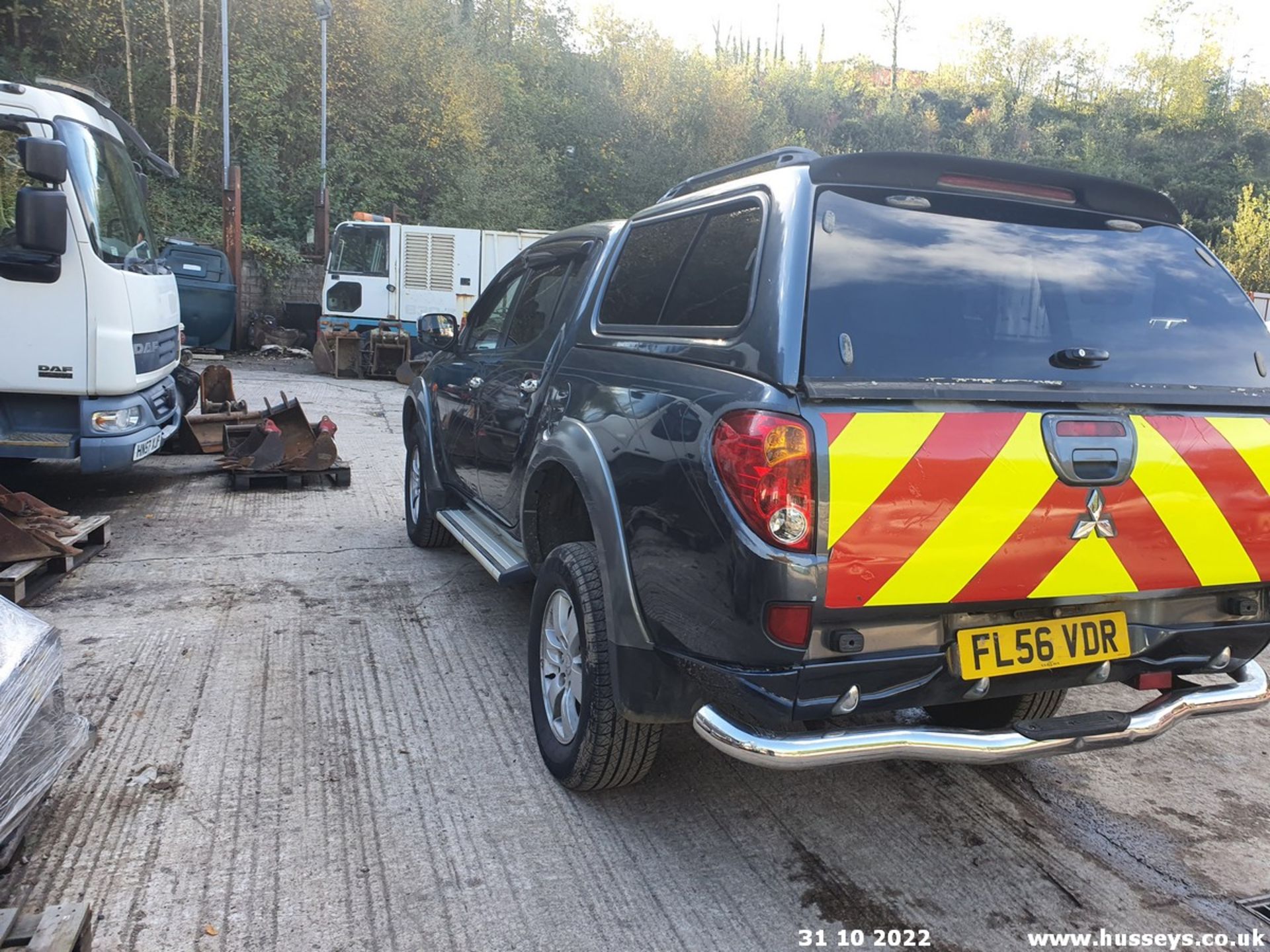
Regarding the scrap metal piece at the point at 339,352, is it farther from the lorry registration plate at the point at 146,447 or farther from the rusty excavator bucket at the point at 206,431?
the lorry registration plate at the point at 146,447

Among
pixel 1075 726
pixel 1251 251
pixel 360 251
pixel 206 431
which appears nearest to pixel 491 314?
pixel 1075 726

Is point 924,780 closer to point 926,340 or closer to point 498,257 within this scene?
point 926,340

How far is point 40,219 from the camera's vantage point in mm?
5266

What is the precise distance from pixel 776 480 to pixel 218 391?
826 centimetres

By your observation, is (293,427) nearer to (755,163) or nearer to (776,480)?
(755,163)

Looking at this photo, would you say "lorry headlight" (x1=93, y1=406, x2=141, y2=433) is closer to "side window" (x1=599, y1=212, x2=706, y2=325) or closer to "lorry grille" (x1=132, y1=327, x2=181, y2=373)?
"lorry grille" (x1=132, y1=327, x2=181, y2=373)

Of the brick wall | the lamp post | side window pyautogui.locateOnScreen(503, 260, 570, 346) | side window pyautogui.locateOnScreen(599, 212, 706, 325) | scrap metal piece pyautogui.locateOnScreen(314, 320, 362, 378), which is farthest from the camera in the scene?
the lamp post

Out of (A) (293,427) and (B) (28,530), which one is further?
(A) (293,427)

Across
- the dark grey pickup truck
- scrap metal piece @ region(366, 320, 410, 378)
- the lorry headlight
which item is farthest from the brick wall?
the dark grey pickup truck

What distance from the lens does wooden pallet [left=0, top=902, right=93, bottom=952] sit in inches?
80.3

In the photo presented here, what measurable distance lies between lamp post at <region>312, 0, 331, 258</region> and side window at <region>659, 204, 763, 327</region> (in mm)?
19484

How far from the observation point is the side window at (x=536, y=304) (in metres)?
3.99

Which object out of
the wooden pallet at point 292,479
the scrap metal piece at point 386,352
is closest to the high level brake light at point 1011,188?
the wooden pallet at point 292,479

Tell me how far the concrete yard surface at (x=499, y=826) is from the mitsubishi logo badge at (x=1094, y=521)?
3.42 feet
